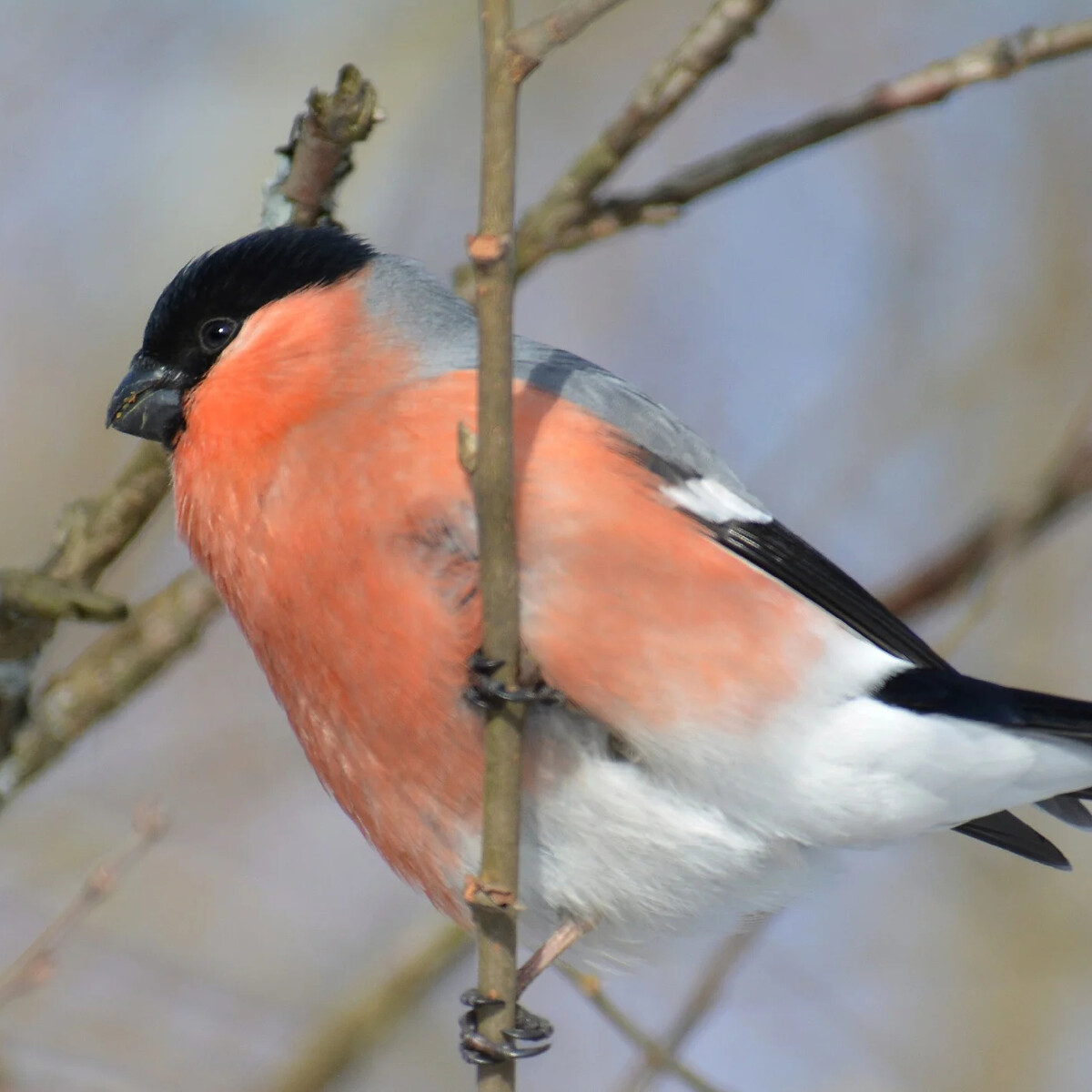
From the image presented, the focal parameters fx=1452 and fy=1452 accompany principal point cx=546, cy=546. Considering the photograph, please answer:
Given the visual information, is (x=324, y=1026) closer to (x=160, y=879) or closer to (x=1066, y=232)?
(x=160, y=879)

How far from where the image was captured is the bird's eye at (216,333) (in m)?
3.20

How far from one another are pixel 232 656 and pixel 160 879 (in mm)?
1206

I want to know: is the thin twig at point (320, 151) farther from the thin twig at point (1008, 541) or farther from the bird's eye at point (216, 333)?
the thin twig at point (1008, 541)

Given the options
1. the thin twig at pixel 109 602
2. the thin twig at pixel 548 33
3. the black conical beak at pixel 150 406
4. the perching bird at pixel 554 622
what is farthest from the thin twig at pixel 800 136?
the thin twig at pixel 548 33

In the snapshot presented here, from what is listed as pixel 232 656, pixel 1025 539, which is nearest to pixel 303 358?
pixel 1025 539

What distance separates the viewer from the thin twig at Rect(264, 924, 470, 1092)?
12.7ft

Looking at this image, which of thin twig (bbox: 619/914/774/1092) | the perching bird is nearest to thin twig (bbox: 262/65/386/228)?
A: the perching bird

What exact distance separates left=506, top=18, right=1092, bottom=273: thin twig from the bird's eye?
0.75 meters

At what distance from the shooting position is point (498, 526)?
2178 millimetres

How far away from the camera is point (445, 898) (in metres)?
3.16

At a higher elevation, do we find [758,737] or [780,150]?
[780,150]

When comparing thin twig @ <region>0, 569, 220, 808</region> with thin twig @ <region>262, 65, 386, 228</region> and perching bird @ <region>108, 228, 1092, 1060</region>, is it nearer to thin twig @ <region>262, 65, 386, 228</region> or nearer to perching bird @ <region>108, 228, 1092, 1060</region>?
perching bird @ <region>108, 228, 1092, 1060</region>

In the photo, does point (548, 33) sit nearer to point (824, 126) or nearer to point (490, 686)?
point (490, 686)

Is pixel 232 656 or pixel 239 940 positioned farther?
pixel 232 656
